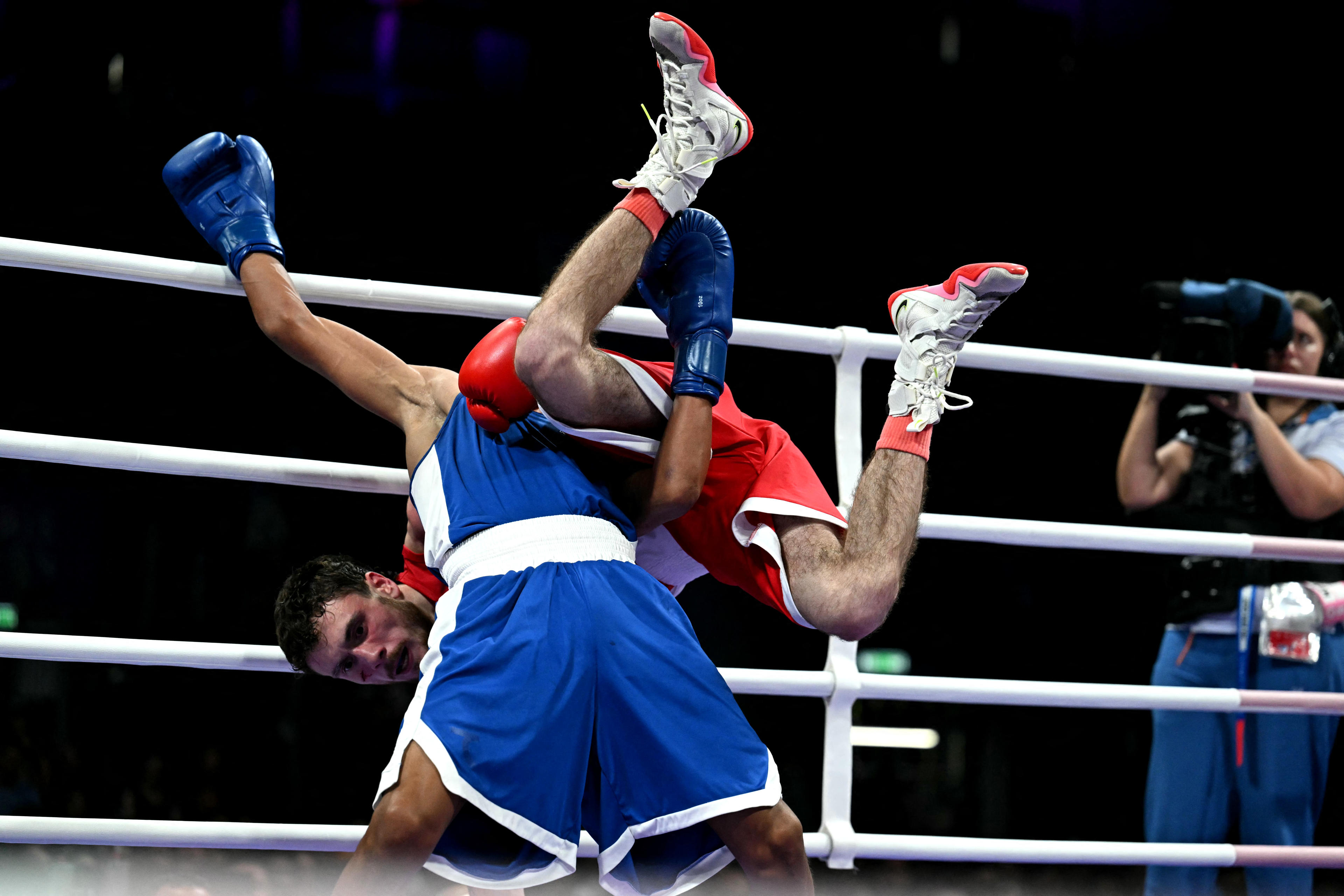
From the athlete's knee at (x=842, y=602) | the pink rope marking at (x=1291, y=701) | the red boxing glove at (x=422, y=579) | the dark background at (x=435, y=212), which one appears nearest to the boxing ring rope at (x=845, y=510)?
the pink rope marking at (x=1291, y=701)

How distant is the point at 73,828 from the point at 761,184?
4.32 m

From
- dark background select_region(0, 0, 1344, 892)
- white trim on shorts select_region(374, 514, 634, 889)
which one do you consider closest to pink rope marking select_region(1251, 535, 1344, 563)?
white trim on shorts select_region(374, 514, 634, 889)

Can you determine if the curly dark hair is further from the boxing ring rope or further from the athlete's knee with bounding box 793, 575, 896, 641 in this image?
the athlete's knee with bounding box 793, 575, 896, 641

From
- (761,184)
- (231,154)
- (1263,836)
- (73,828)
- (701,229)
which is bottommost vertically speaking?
(1263,836)

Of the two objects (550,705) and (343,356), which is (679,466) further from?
(343,356)

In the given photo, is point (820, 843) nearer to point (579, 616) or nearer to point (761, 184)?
point (579, 616)

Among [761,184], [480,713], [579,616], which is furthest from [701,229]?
[761,184]

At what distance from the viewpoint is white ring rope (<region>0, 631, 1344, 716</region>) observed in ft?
5.05

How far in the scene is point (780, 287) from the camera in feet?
17.6

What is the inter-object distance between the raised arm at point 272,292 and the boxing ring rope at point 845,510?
1.8 inches

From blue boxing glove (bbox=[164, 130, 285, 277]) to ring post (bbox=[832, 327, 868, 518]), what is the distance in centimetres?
90

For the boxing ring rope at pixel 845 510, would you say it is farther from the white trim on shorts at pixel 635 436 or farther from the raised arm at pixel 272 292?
the white trim on shorts at pixel 635 436

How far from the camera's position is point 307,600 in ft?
5.13

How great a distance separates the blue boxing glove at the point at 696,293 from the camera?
4.91ft
